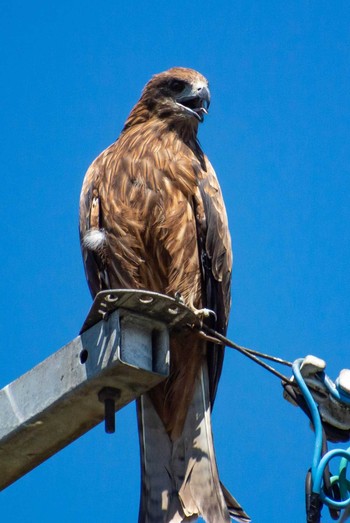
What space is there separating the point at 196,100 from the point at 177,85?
0.61ft

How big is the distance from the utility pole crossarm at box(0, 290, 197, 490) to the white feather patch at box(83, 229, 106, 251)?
2.49 meters

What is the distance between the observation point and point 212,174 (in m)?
7.54

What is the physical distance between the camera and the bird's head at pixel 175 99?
312 inches

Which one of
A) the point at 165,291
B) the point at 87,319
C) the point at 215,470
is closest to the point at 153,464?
the point at 215,470

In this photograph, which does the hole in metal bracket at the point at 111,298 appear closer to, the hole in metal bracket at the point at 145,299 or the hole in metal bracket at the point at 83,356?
the hole in metal bracket at the point at 145,299

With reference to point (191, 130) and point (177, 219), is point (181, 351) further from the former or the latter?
point (191, 130)

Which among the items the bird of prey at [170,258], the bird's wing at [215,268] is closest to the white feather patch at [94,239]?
the bird of prey at [170,258]

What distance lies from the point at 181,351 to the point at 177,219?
763 mm

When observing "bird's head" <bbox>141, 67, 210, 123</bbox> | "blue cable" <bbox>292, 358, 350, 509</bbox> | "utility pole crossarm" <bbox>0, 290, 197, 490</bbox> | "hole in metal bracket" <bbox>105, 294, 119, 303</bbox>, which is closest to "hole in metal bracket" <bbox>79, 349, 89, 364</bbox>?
"utility pole crossarm" <bbox>0, 290, 197, 490</bbox>

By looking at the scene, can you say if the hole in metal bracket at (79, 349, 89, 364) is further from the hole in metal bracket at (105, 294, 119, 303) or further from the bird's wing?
the bird's wing

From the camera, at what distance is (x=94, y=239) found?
716 cm

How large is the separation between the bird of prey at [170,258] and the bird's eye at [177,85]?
2.20ft

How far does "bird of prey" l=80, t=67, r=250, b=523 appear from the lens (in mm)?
6965

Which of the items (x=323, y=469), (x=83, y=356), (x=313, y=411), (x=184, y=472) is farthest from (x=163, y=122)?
(x=323, y=469)
